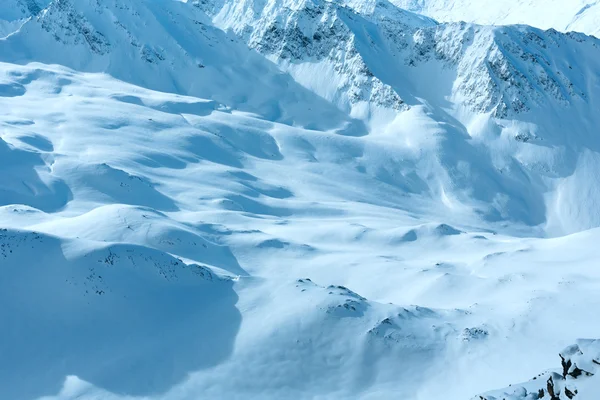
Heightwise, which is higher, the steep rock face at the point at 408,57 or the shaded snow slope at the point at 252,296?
the steep rock face at the point at 408,57

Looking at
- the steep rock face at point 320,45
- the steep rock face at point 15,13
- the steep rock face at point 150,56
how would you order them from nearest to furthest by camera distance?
the steep rock face at point 320,45
the steep rock face at point 150,56
the steep rock face at point 15,13

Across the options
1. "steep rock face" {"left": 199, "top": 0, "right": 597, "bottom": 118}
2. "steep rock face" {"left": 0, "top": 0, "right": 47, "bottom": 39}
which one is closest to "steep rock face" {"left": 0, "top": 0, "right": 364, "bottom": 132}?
"steep rock face" {"left": 199, "top": 0, "right": 597, "bottom": 118}

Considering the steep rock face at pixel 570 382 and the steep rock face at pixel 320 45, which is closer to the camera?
the steep rock face at pixel 570 382

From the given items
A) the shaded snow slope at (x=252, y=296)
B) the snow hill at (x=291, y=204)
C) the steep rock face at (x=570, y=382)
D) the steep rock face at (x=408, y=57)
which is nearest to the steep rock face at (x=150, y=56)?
the snow hill at (x=291, y=204)

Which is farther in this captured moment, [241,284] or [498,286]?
A: [498,286]

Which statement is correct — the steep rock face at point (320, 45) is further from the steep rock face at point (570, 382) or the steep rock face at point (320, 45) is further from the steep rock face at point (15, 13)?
the steep rock face at point (570, 382)

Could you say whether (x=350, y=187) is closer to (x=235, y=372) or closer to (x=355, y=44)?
(x=355, y=44)

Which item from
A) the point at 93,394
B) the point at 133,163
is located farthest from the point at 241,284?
the point at 133,163

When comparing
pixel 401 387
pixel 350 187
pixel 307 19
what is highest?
pixel 307 19
